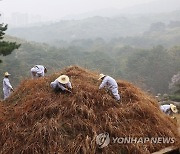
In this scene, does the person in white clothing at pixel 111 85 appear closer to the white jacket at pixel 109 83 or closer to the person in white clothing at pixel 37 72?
the white jacket at pixel 109 83

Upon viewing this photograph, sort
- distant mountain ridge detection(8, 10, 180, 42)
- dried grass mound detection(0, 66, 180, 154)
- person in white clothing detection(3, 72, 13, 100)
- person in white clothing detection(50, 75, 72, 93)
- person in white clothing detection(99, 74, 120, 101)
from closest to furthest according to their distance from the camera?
1. dried grass mound detection(0, 66, 180, 154)
2. person in white clothing detection(50, 75, 72, 93)
3. person in white clothing detection(99, 74, 120, 101)
4. person in white clothing detection(3, 72, 13, 100)
5. distant mountain ridge detection(8, 10, 180, 42)

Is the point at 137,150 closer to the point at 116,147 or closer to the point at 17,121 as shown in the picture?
the point at 116,147

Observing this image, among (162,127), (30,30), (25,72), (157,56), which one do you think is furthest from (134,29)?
(162,127)

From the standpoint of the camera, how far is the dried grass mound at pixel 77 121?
4738 millimetres

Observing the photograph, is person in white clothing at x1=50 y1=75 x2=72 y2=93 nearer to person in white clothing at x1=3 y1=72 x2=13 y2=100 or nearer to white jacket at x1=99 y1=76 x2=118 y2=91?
white jacket at x1=99 y1=76 x2=118 y2=91

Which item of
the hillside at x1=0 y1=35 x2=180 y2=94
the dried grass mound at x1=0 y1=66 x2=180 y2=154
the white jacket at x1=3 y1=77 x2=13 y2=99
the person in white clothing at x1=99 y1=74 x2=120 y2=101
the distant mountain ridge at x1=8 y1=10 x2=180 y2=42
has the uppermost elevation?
the person in white clothing at x1=99 y1=74 x2=120 y2=101

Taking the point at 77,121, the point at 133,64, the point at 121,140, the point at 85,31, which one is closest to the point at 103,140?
the point at 121,140

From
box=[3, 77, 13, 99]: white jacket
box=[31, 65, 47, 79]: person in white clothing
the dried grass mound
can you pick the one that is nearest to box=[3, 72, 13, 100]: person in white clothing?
box=[3, 77, 13, 99]: white jacket

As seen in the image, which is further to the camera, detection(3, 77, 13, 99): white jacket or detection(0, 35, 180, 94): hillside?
detection(0, 35, 180, 94): hillside

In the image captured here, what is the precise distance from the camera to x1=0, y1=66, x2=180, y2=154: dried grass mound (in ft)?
15.5

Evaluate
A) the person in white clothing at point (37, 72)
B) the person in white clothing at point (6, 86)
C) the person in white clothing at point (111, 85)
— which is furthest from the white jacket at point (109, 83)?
the person in white clothing at point (6, 86)

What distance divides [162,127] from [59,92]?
2087 mm

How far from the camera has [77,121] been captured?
197 inches

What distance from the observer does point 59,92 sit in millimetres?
5633
